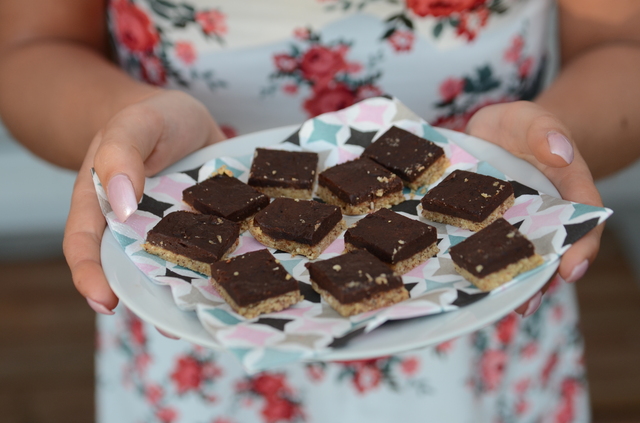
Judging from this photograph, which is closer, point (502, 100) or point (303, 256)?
point (303, 256)

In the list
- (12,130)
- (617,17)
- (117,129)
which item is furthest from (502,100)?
(12,130)

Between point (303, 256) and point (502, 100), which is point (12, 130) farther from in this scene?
point (502, 100)

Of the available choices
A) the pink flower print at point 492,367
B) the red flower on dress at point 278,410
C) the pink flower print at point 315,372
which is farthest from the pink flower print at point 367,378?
the pink flower print at point 492,367

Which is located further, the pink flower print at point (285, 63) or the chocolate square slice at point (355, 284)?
the pink flower print at point (285, 63)

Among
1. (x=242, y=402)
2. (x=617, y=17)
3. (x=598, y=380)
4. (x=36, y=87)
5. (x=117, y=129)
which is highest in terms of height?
(x=617, y=17)

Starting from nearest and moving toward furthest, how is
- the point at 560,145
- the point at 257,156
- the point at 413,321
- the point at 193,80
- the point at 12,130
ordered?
1. the point at 413,321
2. the point at 560,145
3. the point at 257,156
4. the point at 193,80
5. the point at 12,130

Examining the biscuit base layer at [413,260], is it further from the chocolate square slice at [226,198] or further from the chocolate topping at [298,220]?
the chocolate square slice at [226,198]
